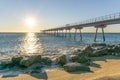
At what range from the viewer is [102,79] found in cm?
954

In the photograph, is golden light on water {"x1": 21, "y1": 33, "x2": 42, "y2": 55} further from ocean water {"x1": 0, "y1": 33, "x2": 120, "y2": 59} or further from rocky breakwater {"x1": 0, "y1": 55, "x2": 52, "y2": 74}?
rocky breakwater {"x1": 0, "y1": 55, "x2": 52, "y2": 74}

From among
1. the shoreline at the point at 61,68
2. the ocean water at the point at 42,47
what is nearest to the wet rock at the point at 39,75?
the shoreline at the point at 61,68

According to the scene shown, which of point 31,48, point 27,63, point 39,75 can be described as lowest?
point 31,48

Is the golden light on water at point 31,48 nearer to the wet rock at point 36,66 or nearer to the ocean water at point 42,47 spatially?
the ocean water at point 42,47

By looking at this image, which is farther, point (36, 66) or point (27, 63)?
point (27, 63)

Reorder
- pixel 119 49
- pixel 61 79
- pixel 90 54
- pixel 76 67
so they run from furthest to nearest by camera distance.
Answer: pixel 119 49 < pixel 90 54 < pixel 76 67 < pixel 61 79

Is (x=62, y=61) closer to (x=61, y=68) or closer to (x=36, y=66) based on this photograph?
(x=61, y=68)

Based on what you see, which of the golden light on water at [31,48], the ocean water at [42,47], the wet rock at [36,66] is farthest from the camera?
the golden light on water at [31,48]

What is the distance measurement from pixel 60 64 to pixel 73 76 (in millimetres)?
4509

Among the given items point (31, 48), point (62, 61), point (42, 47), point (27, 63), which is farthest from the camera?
point (42, 47)

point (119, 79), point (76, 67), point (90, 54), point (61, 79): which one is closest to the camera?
point (119, 79)

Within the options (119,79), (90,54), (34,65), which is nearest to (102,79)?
(119,79)

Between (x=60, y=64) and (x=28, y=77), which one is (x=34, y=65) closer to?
(x=60, y=64)

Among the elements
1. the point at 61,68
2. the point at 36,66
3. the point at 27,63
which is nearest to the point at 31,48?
the point at 27,63
